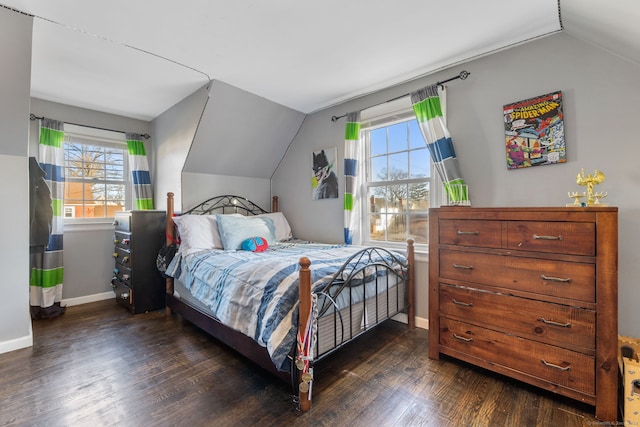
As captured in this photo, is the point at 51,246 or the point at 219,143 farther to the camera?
the point at 219,143

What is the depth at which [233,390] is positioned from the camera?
171 cm

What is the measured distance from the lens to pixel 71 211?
3.36 m

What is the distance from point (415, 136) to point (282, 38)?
1.47 m

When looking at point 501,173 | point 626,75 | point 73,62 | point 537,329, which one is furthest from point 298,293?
point 73,62

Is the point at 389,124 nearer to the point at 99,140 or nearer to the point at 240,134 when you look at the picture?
the point at 240,134

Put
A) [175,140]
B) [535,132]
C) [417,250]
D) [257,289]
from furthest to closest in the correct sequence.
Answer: [175,140], [417,250], [535,132], [257,289]

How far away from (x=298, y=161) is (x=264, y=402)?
A: 2.71 metres

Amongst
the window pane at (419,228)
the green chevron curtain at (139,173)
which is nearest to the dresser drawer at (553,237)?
the window pane at (419,228)

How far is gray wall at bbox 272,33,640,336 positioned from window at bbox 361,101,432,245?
0.33 meters

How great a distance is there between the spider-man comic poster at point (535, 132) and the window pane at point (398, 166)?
879 mm

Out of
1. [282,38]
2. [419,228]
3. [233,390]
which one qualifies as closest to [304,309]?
[233,390]

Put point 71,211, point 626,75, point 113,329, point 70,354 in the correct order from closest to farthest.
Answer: point 626,75 < point 70,354 < point 113,329 < point 71,211

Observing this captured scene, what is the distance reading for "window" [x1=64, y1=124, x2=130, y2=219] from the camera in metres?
3.37

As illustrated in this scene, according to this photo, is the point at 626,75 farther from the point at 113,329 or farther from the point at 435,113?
the point at 113,329
